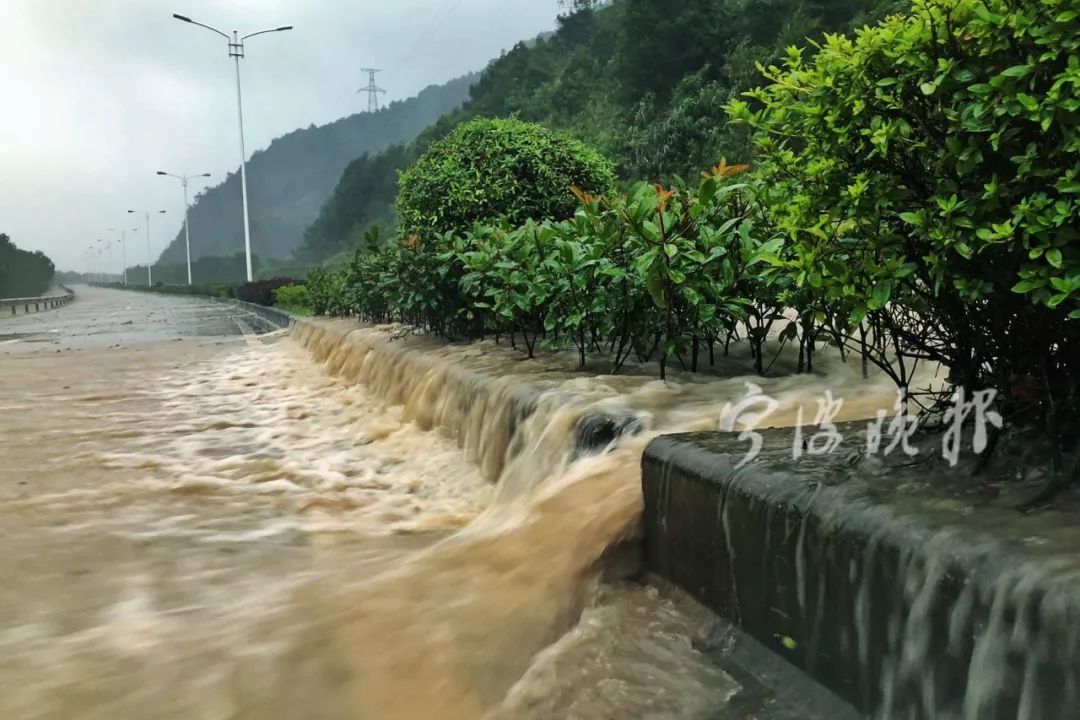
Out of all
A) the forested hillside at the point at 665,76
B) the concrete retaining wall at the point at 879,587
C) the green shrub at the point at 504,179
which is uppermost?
the forested hillside at the point at 665,76

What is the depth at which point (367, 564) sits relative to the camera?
3225 millimetres

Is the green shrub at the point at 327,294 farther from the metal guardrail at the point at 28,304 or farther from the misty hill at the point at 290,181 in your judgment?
the misty hill at the point at 290,181

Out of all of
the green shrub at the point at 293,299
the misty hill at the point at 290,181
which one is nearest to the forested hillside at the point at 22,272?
the green shrub at the point at 293,299

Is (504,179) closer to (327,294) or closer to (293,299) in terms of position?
(327,294)

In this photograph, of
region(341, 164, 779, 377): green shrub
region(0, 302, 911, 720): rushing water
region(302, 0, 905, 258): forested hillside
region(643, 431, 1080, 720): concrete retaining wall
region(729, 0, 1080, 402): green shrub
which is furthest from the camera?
region(302, 0, 905, 258): forested hillside

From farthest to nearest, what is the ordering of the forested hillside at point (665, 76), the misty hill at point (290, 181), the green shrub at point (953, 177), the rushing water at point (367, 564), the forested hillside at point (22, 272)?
1. the misty hill at point (290, 181)
2. the forested hillside at point (22, 272)
3. the forested hillside at point (665, 76)
4. the rushing water at point (367, 564)
5. the green shrub at point (953, 177)

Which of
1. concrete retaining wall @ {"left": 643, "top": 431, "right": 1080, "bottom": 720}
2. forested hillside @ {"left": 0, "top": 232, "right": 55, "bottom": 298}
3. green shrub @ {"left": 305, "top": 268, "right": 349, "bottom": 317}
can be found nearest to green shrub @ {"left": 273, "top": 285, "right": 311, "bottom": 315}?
green shrub @ {"left": 305, "top": 268, "right": 349, "bottom": 317}

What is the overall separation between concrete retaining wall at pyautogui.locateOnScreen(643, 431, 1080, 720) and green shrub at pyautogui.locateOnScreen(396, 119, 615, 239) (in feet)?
19.3

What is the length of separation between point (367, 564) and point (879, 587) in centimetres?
204

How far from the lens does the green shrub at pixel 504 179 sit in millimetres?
8094

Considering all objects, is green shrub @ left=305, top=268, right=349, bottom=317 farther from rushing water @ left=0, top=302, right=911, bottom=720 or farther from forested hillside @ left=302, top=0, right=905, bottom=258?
rushing water @ left=0, top=302, right=911, bottom=720

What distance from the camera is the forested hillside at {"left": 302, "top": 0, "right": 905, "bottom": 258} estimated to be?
2823 cm

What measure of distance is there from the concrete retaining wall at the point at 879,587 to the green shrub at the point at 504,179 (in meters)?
5.90

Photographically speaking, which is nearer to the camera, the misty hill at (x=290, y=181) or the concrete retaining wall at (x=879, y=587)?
the concrete retaining wall at (x=879, y=587)
